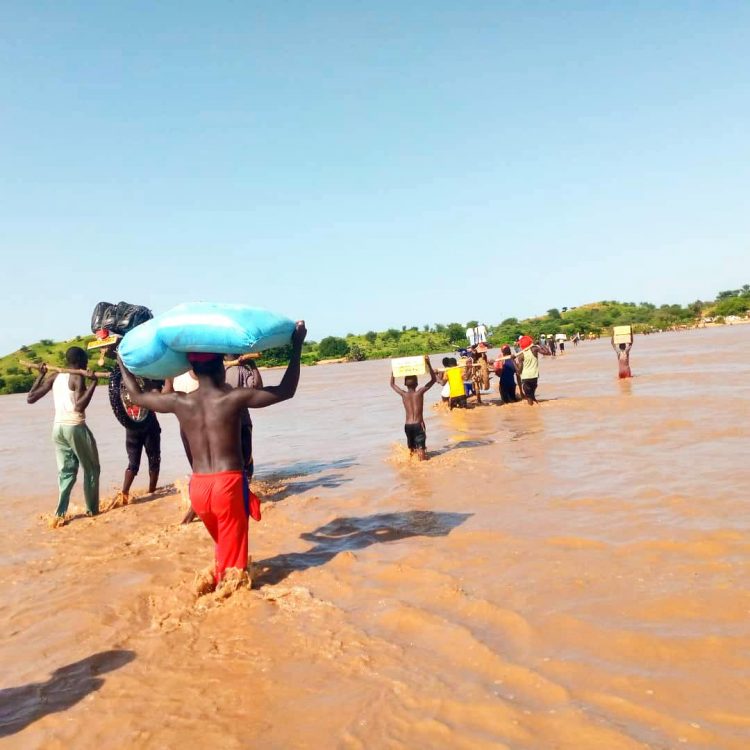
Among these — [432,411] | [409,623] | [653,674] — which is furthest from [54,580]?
[432,411]

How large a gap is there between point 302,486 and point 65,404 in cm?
318

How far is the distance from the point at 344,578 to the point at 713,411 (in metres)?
8.59

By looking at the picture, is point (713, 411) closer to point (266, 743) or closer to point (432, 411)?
point (432, 411)

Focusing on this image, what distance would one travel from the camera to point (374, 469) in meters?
9.52

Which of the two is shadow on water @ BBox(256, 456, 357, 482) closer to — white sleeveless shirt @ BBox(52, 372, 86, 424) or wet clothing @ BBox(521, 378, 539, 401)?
white sleeveless shirt @ BBox(52, 372, 86, 424)

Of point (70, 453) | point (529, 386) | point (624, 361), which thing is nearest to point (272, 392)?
point (70, 453)

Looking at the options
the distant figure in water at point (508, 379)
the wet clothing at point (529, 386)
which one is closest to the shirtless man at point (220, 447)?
the wet clothing at point (529, 386)

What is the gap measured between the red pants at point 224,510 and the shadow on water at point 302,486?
11.0 ft

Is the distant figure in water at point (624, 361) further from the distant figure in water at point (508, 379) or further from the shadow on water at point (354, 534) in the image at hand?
the shadow on water at point (354, 534)

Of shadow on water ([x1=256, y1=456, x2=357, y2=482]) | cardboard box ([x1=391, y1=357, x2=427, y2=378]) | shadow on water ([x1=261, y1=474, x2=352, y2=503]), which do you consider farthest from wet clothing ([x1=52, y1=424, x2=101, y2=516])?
cardboard box ([x1=391, y1=357, x2=427, y2=378])

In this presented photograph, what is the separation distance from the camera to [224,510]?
15.0 feet

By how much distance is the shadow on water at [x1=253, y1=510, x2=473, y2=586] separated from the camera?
5.45m

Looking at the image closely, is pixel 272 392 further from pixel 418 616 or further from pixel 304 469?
pixel 304 469

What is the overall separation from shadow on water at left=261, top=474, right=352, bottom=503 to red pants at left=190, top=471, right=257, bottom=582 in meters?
3.34
